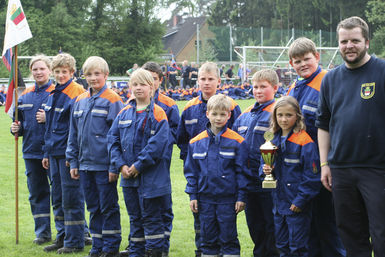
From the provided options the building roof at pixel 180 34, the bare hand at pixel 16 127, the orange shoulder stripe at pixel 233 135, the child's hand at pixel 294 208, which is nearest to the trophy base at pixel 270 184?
the child's hand at pixel 294 208

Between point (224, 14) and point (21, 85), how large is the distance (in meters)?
65.6

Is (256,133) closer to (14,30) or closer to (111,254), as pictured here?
(111,254)

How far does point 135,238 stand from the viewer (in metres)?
5.83

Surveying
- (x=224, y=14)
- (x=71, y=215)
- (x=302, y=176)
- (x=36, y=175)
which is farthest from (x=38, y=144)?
(x=224, y=14)

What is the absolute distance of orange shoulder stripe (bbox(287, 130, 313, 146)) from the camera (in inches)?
196

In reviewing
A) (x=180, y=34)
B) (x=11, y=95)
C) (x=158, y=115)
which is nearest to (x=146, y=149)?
(x=158, y=115)

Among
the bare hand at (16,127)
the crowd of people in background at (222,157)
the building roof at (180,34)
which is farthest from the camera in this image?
the building roof at (180,34)

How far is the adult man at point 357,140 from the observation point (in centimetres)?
414

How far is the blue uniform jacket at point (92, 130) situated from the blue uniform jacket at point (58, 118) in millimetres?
276

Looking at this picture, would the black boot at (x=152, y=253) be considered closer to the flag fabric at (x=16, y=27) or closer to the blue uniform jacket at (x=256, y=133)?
the blue uniform jacket at (x=256, y=133)

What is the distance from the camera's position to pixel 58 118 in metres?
6.51

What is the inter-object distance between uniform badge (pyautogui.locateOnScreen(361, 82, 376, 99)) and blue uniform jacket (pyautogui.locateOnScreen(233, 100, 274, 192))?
1.44 m

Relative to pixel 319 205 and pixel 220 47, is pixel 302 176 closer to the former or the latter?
pixel 319 205

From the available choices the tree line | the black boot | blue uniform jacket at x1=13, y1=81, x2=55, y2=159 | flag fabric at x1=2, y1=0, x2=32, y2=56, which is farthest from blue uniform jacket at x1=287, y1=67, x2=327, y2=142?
the tree line
